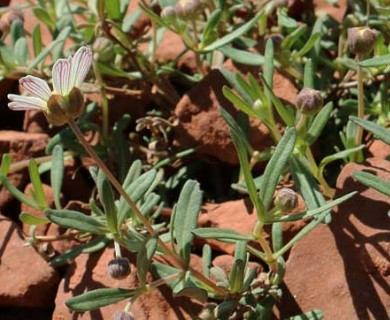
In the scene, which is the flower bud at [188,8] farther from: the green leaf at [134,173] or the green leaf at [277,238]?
the green leaf at [277,238]

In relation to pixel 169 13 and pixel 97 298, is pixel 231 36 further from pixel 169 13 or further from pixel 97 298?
pixel 97 298

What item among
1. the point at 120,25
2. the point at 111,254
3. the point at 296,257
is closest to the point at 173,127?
the point at 120,25

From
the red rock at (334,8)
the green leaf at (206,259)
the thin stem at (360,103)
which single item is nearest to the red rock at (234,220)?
the green leaf at (206,259)

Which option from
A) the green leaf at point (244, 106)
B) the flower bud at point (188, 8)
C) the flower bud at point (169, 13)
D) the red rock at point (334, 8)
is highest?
the flower bud at point (188, 8)

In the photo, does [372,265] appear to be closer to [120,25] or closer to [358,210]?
[358,210]

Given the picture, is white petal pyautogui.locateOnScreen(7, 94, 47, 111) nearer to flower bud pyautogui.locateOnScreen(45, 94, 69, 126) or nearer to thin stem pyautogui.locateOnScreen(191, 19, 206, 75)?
flower bud pyautogui.locateOnScreen(45, 94, 69, 126)
